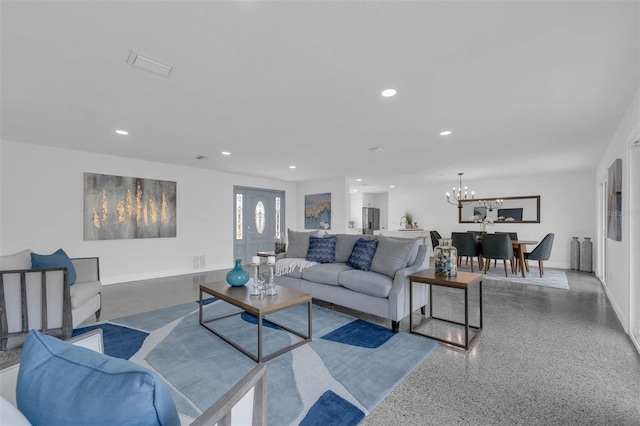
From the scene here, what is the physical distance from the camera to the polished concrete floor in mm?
1715

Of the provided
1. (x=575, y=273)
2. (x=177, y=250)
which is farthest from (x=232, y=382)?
(x=575, y=273)

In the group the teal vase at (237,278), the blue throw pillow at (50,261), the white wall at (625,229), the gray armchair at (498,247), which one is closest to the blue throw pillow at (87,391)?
the teal vase at (237,278)

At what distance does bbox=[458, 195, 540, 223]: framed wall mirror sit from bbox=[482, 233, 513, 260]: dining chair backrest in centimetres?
222

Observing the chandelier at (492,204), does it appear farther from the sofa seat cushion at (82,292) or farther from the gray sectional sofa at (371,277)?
the sofa seat cushion at (82,292)

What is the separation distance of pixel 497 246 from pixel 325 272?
4.15m

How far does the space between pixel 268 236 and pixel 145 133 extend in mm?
4331

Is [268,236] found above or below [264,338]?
above

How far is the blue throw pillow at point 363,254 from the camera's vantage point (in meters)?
3.49

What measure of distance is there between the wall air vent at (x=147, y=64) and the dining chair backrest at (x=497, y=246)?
609 cm

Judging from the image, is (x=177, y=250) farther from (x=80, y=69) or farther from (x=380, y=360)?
(x=380, y=360)

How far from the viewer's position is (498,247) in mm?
5777

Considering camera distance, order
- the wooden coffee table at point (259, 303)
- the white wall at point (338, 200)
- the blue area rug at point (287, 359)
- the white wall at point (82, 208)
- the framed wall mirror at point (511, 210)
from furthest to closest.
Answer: the framed wall mirror at point (511, 210), the white wall at point (338, 200), the white wall at point (82, 208), the wooden coffee table at point (259, 303), the blue area rug at point (287, 359)

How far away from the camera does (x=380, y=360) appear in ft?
7.67

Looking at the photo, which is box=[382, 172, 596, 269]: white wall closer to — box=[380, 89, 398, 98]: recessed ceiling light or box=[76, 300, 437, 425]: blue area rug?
Answer: box=[380, 89, 398, 98]: recessed ceiling light
